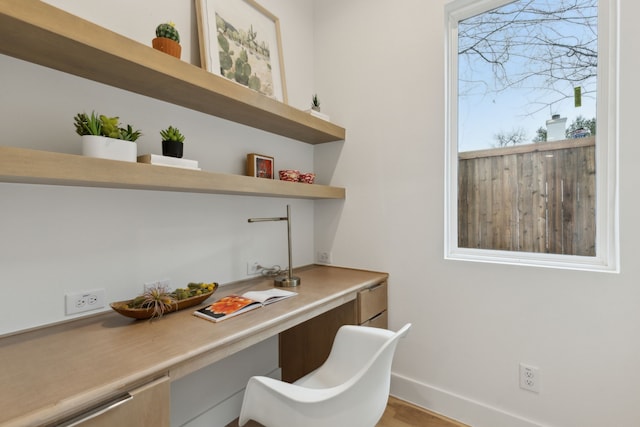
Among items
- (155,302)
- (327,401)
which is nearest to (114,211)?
Answer: (155,302)

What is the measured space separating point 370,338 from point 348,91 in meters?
1.70

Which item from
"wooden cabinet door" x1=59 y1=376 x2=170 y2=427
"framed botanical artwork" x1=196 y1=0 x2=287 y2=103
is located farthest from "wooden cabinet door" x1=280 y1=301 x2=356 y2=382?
"framed botanical artwork" x1=196 y1=0 x2=287 y2=103

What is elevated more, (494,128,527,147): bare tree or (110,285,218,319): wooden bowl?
(494,128,527,147): bare tree

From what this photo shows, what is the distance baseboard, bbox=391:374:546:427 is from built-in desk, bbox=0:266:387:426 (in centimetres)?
97

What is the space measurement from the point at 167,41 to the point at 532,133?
6.23 ft

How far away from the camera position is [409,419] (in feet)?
5.79

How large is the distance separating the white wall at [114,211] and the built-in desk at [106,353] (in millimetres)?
186

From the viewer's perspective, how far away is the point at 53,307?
1.17 m

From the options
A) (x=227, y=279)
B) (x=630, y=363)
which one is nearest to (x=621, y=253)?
(x=630, y=363)

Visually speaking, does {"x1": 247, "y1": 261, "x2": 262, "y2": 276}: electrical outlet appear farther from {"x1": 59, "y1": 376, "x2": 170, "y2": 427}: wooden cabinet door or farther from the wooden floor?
{"x1": 59, "y1": 376, "x2": 170, "y2": 427}: wooden cabinet door

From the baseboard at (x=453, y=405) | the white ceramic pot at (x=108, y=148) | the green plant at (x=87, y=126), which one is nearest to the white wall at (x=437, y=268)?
the baseboard at (x=453, y=405)

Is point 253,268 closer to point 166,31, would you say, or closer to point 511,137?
point 166,31

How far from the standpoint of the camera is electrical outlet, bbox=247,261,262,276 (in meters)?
1.93

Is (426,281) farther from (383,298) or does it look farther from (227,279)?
(227,279)
